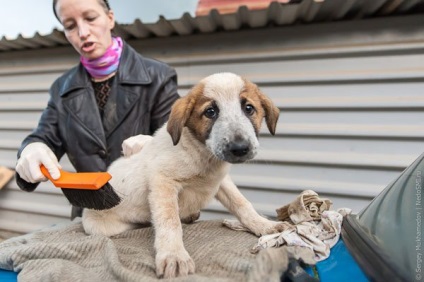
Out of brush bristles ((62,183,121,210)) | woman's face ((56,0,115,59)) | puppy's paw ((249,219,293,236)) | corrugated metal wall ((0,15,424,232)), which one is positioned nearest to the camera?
brush bristles ((62,183,121,210))

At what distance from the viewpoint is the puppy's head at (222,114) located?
1587mm

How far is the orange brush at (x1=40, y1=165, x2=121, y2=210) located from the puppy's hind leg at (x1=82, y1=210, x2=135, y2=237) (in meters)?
0.15

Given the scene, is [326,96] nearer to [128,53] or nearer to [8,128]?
[128,53]

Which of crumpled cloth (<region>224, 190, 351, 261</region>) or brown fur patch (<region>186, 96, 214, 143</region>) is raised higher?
brown fur patch (<region>186, 96, 214, 143</region>)

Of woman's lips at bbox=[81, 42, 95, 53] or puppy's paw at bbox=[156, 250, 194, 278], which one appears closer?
puppy's paw at bbox=[156, 250, 194, 278]

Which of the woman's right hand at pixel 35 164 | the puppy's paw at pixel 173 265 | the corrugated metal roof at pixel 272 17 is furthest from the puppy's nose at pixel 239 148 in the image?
the corrugated metal roof at pixel 272 17

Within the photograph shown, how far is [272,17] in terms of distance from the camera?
332 centimetres

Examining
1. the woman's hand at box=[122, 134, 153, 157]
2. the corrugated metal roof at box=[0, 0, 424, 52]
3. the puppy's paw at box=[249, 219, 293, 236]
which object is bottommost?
the puppy's paw at box=[249, 219, 293, 236]

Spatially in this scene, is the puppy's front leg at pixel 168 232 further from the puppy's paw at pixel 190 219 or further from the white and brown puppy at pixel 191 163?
the puppy's paw at pixel 190 219

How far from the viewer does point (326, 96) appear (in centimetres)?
356

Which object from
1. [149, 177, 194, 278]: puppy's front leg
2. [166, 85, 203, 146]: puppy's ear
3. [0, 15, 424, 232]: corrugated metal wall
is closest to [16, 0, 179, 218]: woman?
[166, 85, 203, 146]: puppy's ear

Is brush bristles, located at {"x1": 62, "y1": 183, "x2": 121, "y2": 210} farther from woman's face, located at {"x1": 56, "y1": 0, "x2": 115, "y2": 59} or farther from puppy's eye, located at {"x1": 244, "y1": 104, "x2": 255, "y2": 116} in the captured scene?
woman's face, located at {"x1": 56, "y1": 0, "x2": 115, "y2": 59}

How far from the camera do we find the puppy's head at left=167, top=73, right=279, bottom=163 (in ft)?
5.21

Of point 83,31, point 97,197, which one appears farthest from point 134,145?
point 83,31
